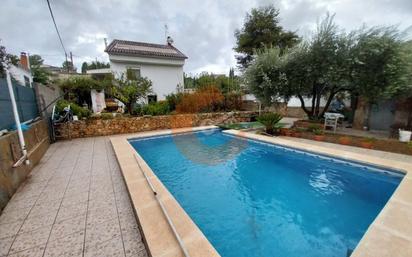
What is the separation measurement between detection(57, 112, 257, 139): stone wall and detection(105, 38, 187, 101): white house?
5.37 m

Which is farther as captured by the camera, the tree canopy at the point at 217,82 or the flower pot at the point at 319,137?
the tree canopy at the point at 217,82

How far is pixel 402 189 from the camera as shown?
3637mm

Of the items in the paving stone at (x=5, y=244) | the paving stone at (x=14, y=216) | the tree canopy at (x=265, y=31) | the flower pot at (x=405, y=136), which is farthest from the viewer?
the tree canopy at (x=265, y=31)

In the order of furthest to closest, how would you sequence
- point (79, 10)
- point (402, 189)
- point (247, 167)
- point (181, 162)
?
point (79, 10) < point (181, 162) < point (247, 167) < point (402, 189)

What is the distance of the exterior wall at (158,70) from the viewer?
14.5 meters

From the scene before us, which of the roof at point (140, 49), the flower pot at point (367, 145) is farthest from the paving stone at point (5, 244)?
the roof at point (140, 49)

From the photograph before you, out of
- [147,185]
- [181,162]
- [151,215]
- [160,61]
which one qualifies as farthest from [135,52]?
[151,215]

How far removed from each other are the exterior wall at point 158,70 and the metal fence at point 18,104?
26.5 feet

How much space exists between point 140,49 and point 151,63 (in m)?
1.75

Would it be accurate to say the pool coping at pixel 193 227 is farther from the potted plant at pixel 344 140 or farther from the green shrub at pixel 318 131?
the green shrub at pixel 318 131

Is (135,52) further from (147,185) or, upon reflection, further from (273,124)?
(147,185)

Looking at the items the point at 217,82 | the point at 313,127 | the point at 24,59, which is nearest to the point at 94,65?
the point at 24,59

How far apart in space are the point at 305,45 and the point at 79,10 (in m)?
10.0

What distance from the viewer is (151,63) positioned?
1552cm
